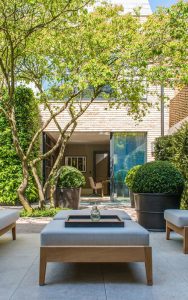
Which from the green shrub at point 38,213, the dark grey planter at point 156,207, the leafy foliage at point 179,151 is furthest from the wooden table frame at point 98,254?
the green shrub at point 38,213

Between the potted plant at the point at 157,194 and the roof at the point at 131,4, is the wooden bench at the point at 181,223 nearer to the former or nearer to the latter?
the potted plant at the point at 157,194

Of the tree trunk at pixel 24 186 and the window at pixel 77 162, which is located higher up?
the window at pixel 77 162

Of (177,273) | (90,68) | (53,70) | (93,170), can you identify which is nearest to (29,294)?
(177,273)

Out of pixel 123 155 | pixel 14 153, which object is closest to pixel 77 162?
pixel 123 155

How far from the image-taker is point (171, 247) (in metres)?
5.75

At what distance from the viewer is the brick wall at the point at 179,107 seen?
1050 centimetres

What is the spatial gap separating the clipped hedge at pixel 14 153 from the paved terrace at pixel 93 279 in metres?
5.91

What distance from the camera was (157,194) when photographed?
723cm

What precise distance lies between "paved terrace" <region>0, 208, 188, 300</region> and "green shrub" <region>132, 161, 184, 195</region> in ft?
6.07

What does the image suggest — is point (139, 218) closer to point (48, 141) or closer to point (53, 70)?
point (53, 70)

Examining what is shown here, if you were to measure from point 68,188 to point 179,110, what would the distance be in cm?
387

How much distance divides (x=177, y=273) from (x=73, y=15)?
572 cm

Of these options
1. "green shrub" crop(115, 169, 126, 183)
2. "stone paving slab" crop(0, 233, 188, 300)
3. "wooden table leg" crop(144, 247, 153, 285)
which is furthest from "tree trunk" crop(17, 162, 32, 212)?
"wooden table leg" crop(144, 247, 153, 285)

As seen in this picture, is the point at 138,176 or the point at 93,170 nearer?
the point at 138,176
